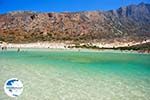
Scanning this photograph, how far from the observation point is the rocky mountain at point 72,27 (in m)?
133

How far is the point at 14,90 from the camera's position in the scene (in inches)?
327

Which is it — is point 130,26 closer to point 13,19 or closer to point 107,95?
point 13,19

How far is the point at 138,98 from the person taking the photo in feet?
44.2

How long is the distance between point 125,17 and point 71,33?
5764cm

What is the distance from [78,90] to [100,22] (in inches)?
6059

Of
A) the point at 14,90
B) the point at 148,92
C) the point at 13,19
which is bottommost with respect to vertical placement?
the point at 148,92

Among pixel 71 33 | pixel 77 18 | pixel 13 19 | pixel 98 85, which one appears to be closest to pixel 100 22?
pixel 77 18

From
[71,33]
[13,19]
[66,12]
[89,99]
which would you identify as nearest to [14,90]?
[89,99]

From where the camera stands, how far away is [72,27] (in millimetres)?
152250

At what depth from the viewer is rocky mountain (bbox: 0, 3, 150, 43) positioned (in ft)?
437

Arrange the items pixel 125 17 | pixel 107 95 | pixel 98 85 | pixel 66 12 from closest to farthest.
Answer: pixel 107 95
pixel 98 85
pixel 66 12
pixel 125 17

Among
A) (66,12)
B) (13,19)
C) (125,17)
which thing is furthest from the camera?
A: (125,17)

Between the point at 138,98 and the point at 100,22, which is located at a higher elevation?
the point at 100,22

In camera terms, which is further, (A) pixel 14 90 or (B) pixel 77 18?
(B) pixel 77 18
